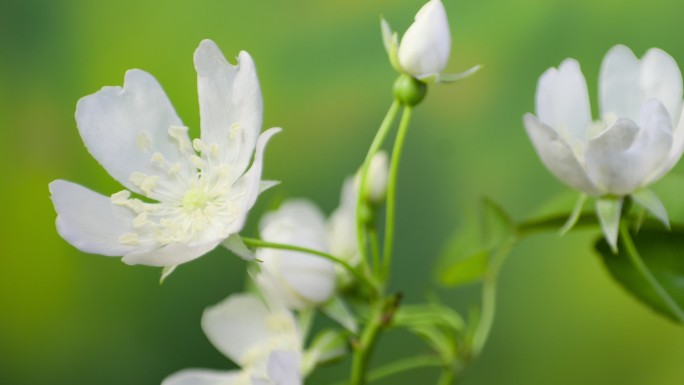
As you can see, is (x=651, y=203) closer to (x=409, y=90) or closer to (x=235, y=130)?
(x=409, y=90)

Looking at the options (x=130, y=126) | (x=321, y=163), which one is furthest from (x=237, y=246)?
(x=321, y=163)

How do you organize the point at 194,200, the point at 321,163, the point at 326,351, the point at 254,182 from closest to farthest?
1. the point at 254,182
2. the point at 194,200
3. the point at 326,351
4. the point at 321,163

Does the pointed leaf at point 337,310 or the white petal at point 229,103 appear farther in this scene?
the pointed leaf at point 337,310

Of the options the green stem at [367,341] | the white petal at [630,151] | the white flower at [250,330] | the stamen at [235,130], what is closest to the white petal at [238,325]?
the white flower at [250,330]

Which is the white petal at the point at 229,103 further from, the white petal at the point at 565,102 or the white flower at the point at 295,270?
the white petal at the point at 565,102

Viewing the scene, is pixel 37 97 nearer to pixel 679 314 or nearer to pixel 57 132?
pixel 57 132

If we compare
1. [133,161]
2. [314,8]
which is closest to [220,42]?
[314,8]

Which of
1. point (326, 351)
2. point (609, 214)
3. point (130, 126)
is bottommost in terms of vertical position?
point (326, 351)
